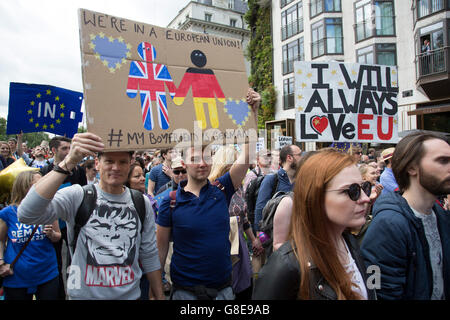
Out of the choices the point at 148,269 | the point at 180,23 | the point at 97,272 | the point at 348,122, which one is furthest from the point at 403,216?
the point at 180,23

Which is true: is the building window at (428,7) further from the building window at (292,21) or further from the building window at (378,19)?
the building window at (292,21)

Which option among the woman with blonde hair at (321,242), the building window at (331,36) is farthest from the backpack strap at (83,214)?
the building window at (331,36)

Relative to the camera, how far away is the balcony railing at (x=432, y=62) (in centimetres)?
1639

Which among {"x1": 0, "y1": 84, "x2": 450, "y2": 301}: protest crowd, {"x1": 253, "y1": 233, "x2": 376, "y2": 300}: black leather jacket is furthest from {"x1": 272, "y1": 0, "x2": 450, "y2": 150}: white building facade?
{"x1": 253, "y1": 233, "x2": 376, "y2": 300}: black leather jacket

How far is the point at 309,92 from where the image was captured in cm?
446

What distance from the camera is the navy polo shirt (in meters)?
2.35

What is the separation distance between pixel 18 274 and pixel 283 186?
307 cm

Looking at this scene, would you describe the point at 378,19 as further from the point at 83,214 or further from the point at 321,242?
the point at 83,214

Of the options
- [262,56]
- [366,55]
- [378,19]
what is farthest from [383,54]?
[262,56]

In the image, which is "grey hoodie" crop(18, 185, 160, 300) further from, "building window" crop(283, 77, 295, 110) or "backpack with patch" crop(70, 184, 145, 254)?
"building window" crop(283, 77, 295, 110)

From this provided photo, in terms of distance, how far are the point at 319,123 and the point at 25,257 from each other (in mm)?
3894

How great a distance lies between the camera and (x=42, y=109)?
485 centimetres

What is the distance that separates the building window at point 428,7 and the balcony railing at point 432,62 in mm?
2253

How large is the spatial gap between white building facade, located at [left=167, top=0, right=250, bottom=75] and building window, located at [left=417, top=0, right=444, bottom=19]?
28.7 metres
